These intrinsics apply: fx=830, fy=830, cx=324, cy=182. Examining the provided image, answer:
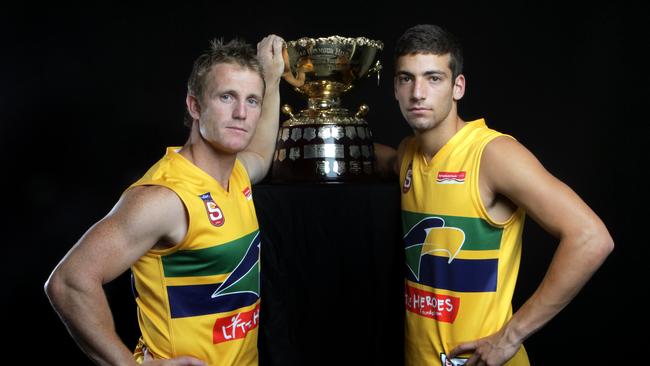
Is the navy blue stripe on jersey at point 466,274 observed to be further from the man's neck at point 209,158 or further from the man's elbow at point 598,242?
the man's neck at point 209,158

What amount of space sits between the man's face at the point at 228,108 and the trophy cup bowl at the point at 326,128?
48 centimetres

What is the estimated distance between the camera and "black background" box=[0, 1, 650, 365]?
426cm

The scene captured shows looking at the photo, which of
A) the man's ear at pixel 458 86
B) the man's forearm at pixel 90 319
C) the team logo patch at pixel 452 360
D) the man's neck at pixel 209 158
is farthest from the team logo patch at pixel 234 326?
the man's ear at pixel 458 86

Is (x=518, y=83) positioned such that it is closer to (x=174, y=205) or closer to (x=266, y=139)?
(x=266, y=139)

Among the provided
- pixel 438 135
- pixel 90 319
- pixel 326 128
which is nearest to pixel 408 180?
pixel 438 135

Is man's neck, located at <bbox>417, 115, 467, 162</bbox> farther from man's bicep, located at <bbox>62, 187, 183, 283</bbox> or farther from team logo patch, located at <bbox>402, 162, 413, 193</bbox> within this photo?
man's bicep, located at <bbox>62, 187, 183, 283</bbox>

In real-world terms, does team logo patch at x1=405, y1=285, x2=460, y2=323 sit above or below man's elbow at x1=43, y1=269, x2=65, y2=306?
below

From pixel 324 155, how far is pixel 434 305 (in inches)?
28.1

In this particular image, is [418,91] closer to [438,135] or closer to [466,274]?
[438,135]

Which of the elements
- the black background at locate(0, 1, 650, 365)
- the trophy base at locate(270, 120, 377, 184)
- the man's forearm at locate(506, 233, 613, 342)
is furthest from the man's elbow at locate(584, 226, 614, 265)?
the black background at locate(0, 1, 650, 365)

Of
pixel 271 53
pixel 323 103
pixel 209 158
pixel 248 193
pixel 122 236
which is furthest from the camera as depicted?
pixel 323 103

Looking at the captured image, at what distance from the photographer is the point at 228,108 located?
258 centimetres

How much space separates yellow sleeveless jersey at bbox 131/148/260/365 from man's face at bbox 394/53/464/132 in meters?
0.64

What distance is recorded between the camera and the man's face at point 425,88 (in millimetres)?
2711
